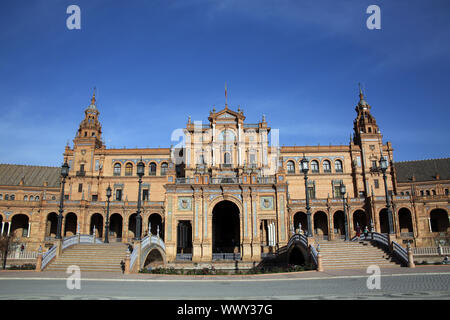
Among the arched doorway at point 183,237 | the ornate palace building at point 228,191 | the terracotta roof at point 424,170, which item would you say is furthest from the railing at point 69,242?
the terracotta roof at point 424,170

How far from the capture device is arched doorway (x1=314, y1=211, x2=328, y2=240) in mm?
55072

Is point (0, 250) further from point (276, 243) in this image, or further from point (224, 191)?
point (276, 243)

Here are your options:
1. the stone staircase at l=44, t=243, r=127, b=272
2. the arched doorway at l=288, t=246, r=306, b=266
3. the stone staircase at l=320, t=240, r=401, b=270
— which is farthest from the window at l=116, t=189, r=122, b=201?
the stone staircase at l=320, t=240, r=401, b=270

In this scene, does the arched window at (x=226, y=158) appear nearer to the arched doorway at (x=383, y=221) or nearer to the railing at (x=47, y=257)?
the arched doorway at (x=383, y=221)

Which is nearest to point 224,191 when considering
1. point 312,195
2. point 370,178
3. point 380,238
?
point 380,238

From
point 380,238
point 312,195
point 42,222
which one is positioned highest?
point 312,195

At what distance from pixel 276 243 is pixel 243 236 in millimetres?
3554

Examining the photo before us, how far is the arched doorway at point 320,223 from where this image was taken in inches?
2168

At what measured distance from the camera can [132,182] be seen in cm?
6081

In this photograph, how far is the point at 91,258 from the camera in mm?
25188

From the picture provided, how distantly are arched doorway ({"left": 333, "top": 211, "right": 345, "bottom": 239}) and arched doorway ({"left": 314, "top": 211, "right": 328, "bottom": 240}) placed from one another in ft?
5.03

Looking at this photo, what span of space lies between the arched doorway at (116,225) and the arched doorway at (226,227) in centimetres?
1917

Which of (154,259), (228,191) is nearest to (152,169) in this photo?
(228,191)
